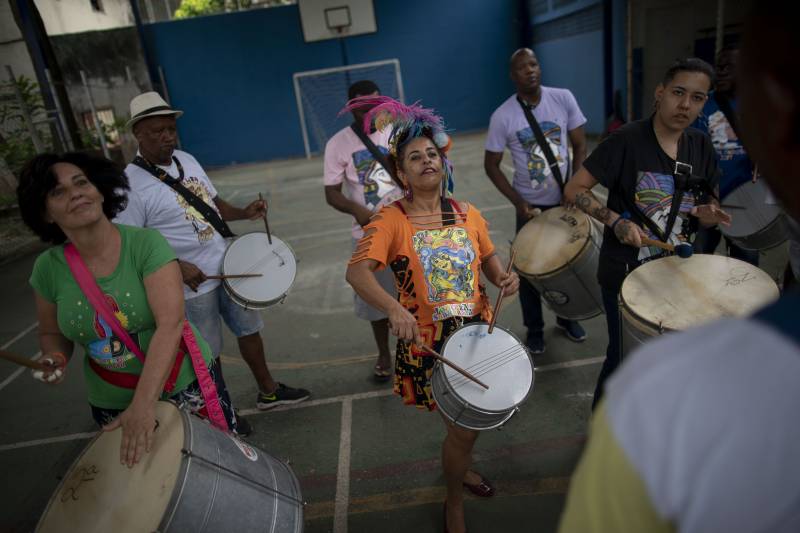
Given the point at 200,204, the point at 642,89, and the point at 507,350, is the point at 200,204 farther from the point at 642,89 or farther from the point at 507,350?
the point at 642,89

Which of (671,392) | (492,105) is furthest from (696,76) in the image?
(492,105)

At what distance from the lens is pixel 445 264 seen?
7.50 feet

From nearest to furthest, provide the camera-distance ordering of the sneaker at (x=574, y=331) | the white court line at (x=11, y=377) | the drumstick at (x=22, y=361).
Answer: the drumstick at (x=22, y=361) < the sneaker at (x=574, y=331) < the white court line at (x=11, y=377)

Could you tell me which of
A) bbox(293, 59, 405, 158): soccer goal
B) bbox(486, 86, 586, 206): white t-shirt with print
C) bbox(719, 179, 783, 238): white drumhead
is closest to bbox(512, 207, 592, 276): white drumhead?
bbox(486, 86, 586, 206): white t-shirt with print

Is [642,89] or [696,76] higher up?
[696,76]

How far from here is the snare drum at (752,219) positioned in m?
3.51

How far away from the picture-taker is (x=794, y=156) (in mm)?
542

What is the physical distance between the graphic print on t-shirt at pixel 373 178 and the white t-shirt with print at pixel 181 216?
100 centimetres

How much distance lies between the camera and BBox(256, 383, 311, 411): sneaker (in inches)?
143

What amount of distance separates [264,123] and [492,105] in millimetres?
7558

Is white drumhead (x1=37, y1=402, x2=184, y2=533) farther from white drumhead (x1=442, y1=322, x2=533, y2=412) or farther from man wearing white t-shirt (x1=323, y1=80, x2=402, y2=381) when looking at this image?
man wearing white t-shirt (x1=323, y1=80, x2=402, y2=381)

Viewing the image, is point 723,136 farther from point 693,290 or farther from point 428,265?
point 428,265

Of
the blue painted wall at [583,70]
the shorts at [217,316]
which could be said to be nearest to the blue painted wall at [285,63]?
the blue painted wall at [583,70]

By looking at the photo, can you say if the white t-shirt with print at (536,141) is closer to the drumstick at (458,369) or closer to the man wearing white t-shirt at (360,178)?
the man wearing white t-shirt at (360,178)
